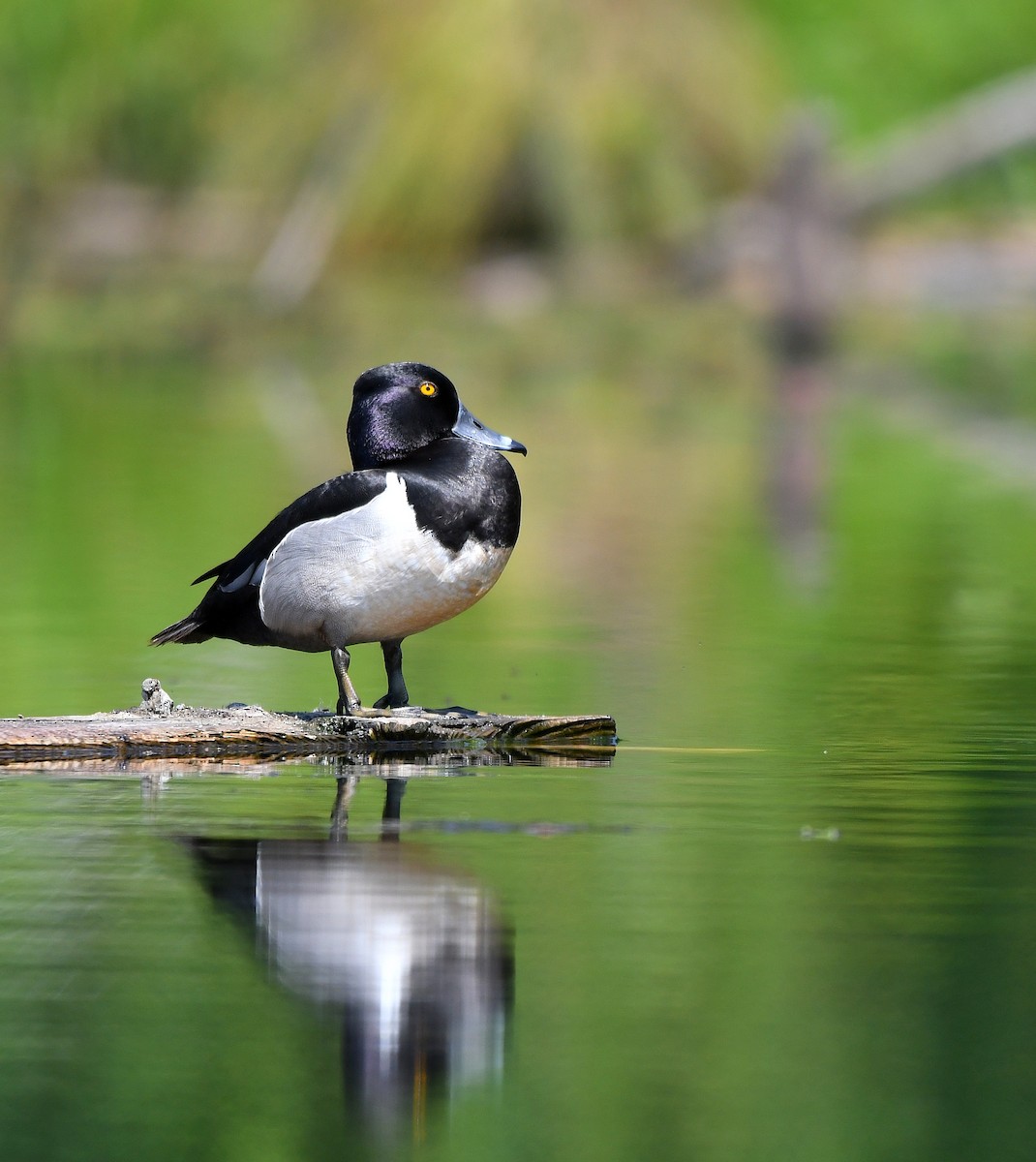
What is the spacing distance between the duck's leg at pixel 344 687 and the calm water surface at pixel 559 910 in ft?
1.41

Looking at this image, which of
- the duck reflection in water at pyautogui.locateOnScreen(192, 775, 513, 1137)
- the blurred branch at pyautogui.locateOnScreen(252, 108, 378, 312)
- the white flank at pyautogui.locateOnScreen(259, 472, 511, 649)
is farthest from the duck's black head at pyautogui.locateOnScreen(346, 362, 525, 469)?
the blurred branch at pyautogui.locateOnScreen(252, 108, 378, 312)

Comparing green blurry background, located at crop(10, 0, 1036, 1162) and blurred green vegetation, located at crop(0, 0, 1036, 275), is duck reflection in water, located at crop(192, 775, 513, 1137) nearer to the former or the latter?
green blurry background, located at crop(10, 0, 1036, 1162)

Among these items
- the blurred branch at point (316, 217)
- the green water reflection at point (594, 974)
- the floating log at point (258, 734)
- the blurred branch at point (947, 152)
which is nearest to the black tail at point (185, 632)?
the floating log at point (258, 734)

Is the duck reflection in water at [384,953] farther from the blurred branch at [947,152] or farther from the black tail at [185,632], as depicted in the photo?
the blurred branch at [947,152]

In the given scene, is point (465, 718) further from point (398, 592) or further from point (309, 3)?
point (309, 3)

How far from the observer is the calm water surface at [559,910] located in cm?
394

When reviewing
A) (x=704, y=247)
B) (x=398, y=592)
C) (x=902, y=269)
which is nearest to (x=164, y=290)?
(x=704, y=247)

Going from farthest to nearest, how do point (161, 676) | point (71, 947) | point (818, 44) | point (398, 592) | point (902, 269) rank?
point (818, 44), point (902, 269), point (161, 676), point (398, 592), point (71, 947)

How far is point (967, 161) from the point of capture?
28.8 meters

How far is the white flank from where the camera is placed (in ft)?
22.1

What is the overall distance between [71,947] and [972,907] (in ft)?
5.95

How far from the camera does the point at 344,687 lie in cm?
688

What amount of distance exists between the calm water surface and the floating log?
0.14 metres

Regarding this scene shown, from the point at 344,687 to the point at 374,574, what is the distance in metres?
0.36
